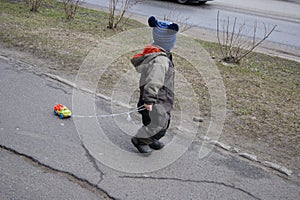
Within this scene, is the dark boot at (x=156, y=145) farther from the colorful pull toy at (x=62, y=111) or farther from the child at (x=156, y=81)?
the colorful pull toy at (x=62, y=111)

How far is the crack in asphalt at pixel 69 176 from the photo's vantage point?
323 cm

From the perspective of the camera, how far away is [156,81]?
3.50m

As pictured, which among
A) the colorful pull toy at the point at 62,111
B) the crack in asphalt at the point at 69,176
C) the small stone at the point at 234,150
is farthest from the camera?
the colorful pull toy at the point at 62,111

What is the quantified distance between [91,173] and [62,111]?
1244mm

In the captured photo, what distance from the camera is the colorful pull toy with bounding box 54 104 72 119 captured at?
14.7ft

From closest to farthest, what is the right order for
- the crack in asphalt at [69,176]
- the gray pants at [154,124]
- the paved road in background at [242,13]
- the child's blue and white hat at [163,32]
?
the crack in asphalt at [69,176] < the child's blue and white hat at [163,32] < the gray pants at [154,124] < the paved road in background at [242,13]

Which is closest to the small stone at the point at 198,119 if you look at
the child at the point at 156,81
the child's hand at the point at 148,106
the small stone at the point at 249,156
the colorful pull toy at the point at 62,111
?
the small stone at the point at 249,156

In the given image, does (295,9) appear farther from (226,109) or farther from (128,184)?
(128,184)

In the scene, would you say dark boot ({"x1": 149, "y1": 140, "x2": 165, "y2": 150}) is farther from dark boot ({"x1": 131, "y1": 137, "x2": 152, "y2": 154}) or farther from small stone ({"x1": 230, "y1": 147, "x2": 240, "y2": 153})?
small stone ({"x1": 230, "y1": 147, "x2": 240, "y2": 153})

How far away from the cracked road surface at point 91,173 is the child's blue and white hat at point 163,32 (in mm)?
1167

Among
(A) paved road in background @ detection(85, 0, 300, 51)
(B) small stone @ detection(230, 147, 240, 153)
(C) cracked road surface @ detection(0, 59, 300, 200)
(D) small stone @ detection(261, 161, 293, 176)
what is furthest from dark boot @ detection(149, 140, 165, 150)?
(A) paved road in background @ detection(85, 0, 300, 51)

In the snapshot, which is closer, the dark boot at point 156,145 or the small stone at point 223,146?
the dark boot at point 156,145

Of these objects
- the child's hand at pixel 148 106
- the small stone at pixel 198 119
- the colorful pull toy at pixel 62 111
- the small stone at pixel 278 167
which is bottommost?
the colorful pull toy at pixel 62 111

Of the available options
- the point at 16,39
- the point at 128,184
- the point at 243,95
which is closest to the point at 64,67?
the point at 16,39
